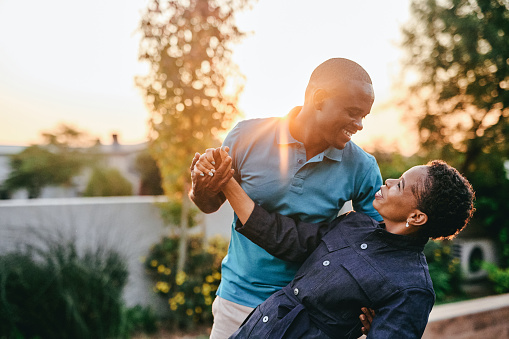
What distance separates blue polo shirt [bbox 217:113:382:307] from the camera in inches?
68.6

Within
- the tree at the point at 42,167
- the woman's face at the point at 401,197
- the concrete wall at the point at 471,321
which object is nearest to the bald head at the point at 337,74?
the woman's face at the point at 401,197

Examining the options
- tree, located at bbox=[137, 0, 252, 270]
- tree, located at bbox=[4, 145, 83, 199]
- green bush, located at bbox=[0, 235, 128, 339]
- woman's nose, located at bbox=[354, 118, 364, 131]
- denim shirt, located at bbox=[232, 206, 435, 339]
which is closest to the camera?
denim shirt, located at bbox=[232, 206, 435, 339]

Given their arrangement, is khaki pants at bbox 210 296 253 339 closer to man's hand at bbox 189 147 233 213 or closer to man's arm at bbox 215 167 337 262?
man's arm at bbox 215 167 337 262

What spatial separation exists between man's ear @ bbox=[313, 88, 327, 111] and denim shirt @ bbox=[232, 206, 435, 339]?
0.47 meters

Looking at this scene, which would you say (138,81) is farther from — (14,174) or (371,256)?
(14,174)

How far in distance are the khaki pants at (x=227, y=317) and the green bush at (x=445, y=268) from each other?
719 centimetres

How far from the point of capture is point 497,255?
10211mm

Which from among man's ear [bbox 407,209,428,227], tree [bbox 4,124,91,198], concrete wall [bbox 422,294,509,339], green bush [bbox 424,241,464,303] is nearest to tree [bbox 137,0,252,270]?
concrete wall [bbox 422,294,509,339]

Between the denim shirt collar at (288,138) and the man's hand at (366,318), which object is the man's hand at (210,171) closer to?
the denim shirt collar at (288,138)

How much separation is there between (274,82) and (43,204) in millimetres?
4025

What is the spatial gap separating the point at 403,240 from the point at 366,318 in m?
0.31

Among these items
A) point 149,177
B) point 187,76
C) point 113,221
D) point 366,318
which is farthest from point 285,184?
point 149,177

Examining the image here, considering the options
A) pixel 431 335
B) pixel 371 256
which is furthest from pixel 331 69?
pixel 431 335

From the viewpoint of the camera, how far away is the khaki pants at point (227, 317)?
1.83 metres
